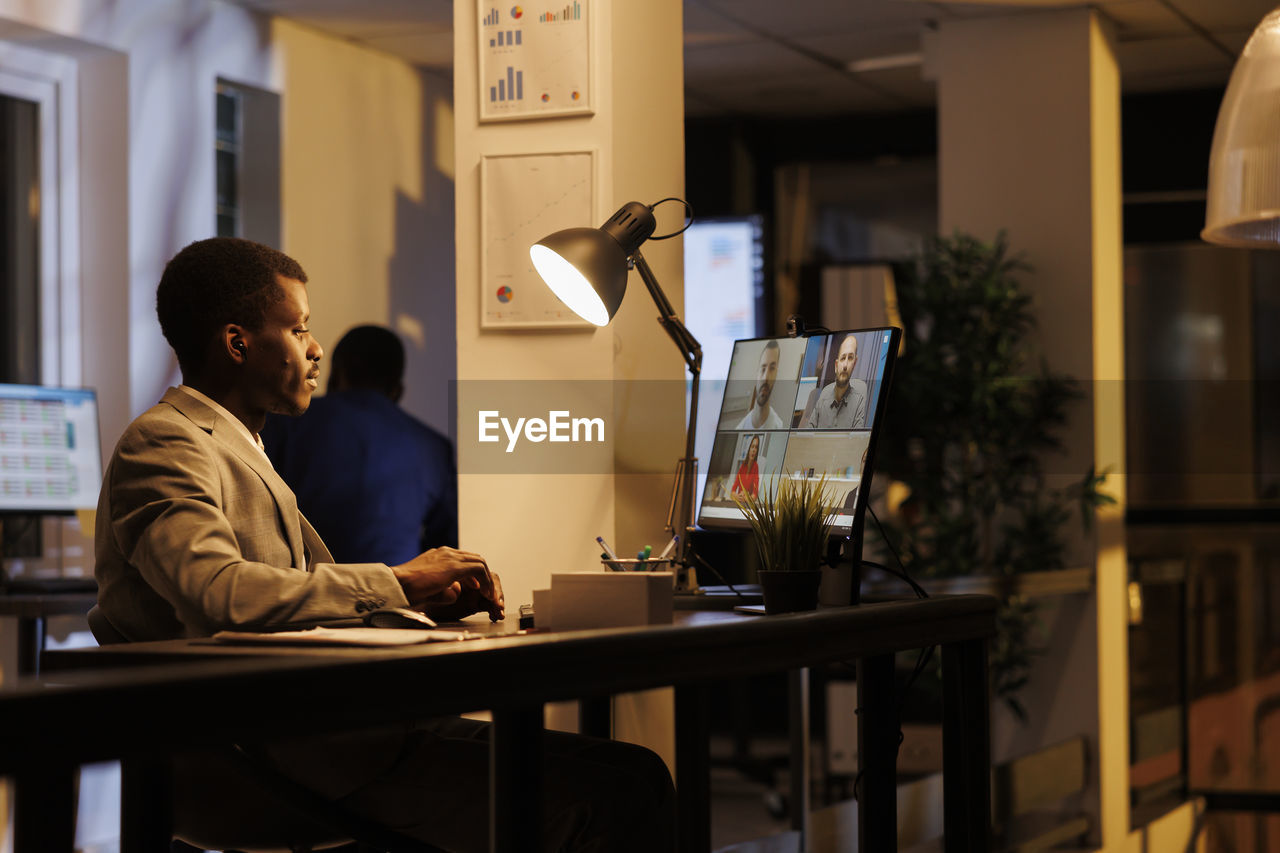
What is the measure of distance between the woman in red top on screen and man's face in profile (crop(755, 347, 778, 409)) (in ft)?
0.22

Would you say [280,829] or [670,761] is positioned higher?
[280,829]

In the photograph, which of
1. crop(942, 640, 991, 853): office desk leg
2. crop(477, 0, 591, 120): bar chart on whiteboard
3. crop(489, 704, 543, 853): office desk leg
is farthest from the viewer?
crop(477, 0, 591, 120): bar chart on whiteboard

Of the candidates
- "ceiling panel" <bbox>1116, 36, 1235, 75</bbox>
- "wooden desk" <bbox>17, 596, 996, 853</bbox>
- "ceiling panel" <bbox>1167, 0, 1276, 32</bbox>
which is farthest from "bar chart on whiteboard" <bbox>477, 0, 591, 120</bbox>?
"ceiling panel" <bbox>1116, 36, 1235, 75</bbox>

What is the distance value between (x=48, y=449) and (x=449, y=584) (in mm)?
2817

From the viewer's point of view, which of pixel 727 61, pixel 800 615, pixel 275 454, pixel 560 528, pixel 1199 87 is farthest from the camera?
pixel 1199 87

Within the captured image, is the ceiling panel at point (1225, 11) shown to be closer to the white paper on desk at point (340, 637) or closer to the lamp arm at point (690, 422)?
the lamp arm at point (690, 422)

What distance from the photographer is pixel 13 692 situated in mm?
1099

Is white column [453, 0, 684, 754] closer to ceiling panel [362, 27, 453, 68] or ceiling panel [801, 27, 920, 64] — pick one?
ceiling panel [362, 27, 453, 68]

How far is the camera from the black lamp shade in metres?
2.53

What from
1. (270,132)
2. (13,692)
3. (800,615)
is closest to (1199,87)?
(270,132)

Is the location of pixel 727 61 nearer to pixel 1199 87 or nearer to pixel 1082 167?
pixel 1082 167

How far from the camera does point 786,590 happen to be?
2.07 meters

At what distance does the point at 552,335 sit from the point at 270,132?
277 cm

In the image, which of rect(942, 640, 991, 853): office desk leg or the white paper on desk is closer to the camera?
the white paper on desk
